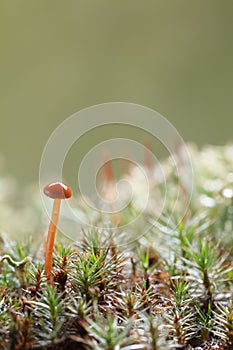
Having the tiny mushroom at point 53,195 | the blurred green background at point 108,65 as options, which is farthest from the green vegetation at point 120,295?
the blurred green background at point 108,65

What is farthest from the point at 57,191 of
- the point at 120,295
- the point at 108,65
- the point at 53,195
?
the point at 108,65

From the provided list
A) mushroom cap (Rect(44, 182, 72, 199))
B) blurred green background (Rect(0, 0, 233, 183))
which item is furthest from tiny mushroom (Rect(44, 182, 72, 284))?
blurred green background (Rect(0, 0, 233, 183))

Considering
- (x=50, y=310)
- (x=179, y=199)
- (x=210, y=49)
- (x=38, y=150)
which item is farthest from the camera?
(x=210, y=49)

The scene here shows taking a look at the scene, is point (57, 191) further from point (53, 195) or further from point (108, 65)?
point (108, 65)

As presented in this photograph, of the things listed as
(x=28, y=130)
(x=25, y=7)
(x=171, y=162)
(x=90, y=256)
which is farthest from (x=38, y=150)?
(x=90, y=256)

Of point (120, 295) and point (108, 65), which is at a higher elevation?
point (108, 65)

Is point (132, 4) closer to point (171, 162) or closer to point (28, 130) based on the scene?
point (28, 130)

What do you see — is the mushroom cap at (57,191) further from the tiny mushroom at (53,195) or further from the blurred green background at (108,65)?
the blurred green background at (108,65)
